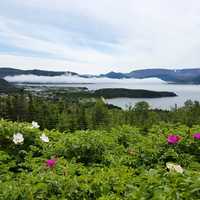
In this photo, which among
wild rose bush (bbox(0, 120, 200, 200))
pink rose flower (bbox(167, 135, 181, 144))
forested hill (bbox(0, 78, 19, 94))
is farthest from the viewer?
forested hill (bbox(0, 78, 19, 94))

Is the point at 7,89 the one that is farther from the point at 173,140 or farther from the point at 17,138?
the point at 173,140

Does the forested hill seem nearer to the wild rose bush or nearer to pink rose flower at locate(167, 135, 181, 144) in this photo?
the wild rose bush

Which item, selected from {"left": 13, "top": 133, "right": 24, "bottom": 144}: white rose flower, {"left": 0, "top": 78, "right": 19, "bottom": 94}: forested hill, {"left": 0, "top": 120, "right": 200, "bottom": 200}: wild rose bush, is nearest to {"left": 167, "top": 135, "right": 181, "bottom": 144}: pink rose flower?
{"left": 0, "top": 120, "right": 200, "bottom": 200}: wild rose bush

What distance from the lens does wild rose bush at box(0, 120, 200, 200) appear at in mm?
3281

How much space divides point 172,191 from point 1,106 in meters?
56.3

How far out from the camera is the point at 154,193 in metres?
2.88

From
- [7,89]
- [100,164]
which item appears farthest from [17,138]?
[7,89]

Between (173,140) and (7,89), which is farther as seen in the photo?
(7,89)

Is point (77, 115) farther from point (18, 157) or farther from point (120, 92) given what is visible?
point (120, 92)

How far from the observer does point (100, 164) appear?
195 inches

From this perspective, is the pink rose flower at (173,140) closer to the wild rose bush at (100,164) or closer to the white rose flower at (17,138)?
the wild rose bush at (100,164)

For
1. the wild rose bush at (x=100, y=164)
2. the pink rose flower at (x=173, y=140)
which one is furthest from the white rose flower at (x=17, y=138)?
the pink rose flower at (x=173, y=140)

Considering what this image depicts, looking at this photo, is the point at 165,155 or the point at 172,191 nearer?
the point at 172,191

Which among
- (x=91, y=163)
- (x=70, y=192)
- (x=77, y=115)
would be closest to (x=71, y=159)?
(x=91, y=163)
